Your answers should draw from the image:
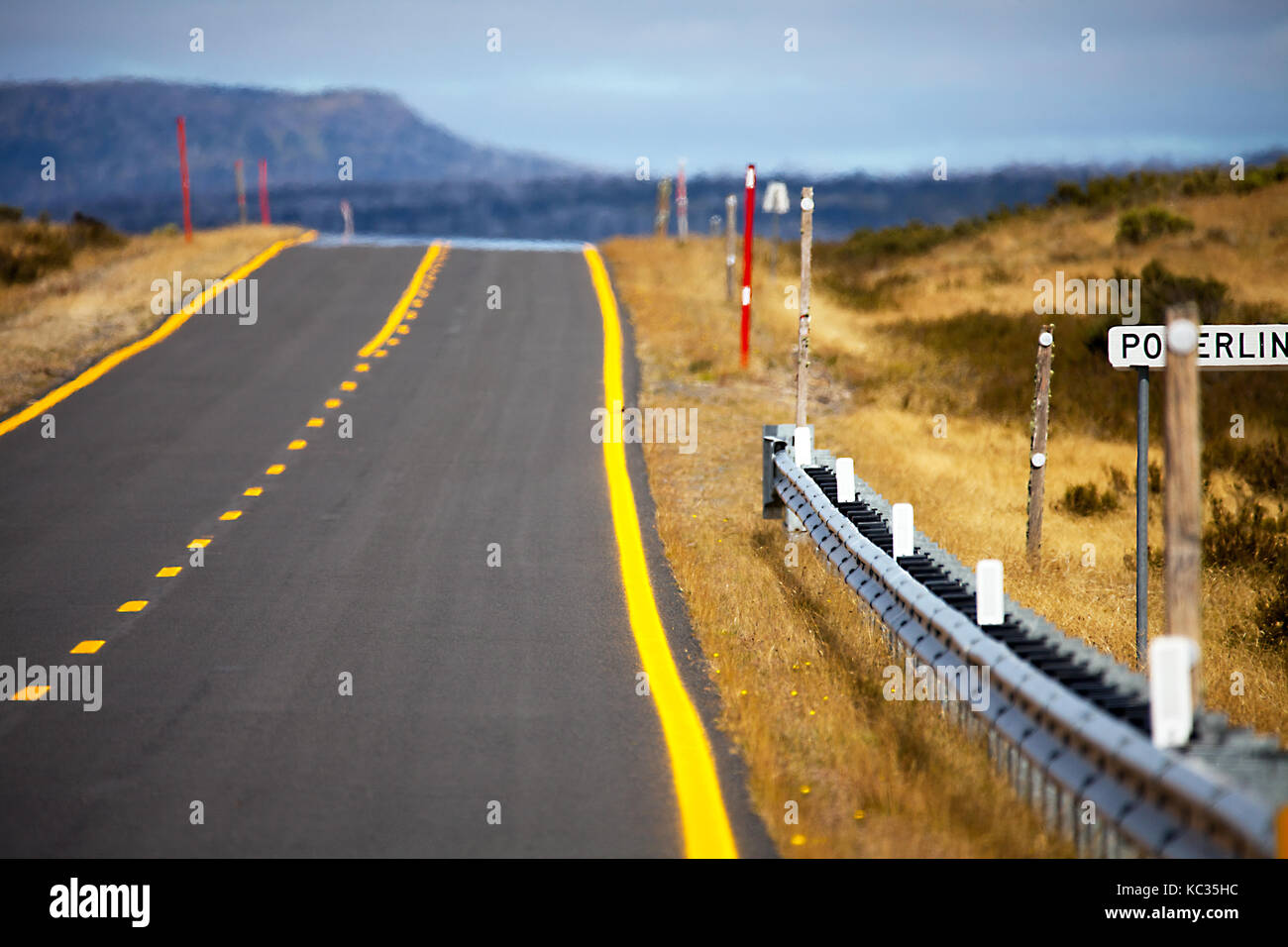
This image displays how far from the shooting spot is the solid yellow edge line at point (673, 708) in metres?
5.11

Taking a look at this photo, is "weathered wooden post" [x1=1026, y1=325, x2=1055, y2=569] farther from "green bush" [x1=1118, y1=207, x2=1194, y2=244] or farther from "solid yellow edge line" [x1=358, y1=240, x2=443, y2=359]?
"green bush" [x1=1118, y1=207, x2=1194, y2=244]

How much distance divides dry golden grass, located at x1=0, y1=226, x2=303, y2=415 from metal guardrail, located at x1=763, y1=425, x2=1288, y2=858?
13.0 m

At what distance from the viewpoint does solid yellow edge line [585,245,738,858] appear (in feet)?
16.8

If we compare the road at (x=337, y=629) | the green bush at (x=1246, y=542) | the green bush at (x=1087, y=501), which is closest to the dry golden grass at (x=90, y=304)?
the road at (x=337, y=629)

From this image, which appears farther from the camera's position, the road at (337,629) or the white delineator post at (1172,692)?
the road at (337,629)

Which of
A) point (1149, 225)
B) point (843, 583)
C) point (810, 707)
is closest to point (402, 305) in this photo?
point (843, 583)

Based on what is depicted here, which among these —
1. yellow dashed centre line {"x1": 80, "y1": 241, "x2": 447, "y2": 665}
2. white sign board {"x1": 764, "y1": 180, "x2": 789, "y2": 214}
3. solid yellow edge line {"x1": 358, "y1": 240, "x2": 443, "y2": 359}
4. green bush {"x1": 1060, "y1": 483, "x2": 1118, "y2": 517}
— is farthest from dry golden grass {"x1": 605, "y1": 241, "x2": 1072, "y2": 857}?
white sign board {"x1": 764, "y1": 180, "x2": 789, "y2": 214}

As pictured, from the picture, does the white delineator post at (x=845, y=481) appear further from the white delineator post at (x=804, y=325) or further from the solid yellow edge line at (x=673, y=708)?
the white delineator post at (x=804, y=325)

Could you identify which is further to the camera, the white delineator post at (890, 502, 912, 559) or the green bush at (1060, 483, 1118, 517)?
the green bush at (1060, 483, 1118, 517)

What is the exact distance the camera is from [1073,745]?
4.52m

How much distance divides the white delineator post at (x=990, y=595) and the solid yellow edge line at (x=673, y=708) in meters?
1.41

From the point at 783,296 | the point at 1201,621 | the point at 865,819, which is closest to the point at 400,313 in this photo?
the point at 783,296

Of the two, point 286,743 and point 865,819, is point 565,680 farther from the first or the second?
point 865,819

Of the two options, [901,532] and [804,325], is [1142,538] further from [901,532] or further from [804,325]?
[804,325]
